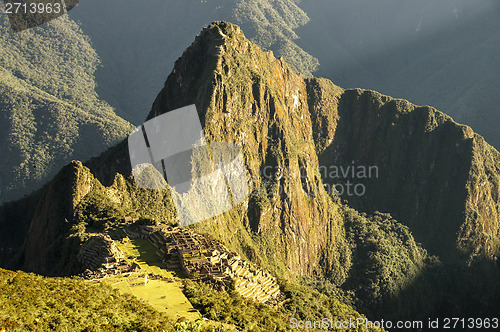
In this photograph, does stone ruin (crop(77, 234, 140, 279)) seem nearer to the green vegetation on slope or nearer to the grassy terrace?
the grassy terrace

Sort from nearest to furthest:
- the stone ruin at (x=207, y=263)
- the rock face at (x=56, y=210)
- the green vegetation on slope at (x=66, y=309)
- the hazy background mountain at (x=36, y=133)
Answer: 1. the green vegetation on slope at (x=66, y=309)
2. the stone ruin at (x=207, y=263)
3. the rock face at (x=56, y=210)
4. the hazy background mountain at (x=36, y=133)

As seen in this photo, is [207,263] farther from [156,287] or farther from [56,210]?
[56,210]

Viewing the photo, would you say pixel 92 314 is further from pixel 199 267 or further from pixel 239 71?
pixel 239 71

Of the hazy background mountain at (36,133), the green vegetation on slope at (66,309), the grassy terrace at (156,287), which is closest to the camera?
the green vegetation on slope at (66,309)

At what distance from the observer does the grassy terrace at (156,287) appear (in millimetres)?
29203

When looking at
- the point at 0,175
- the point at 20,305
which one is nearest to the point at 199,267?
the point at 20,305

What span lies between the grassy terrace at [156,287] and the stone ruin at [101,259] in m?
0.94

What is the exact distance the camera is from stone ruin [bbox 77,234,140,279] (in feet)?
112

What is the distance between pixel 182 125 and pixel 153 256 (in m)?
39.1

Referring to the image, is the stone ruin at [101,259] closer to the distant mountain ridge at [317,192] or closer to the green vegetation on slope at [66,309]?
the distant mountain ridge at [317,192]

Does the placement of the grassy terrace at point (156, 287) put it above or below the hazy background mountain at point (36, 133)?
below

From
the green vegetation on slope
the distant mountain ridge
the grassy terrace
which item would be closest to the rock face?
the distant mountain ridge

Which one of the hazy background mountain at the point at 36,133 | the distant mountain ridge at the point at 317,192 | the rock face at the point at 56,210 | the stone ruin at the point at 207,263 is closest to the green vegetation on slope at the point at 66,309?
the stone ruin at the point at 207,263

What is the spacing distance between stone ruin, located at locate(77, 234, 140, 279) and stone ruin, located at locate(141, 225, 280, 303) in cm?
412
